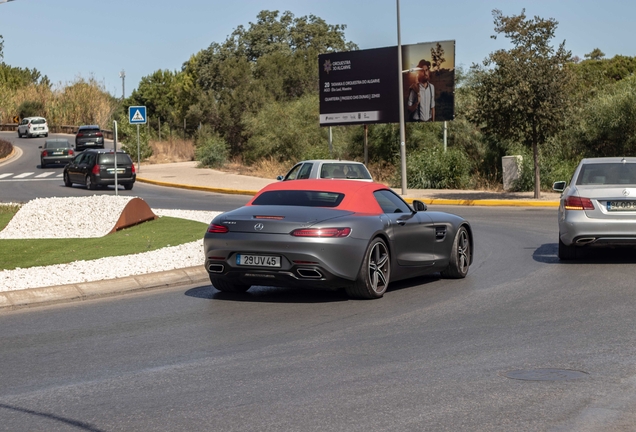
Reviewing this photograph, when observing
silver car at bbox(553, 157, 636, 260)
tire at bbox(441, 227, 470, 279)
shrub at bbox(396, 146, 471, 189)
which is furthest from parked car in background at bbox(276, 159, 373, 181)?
shrub at bbox(396, 146, 471, 189)

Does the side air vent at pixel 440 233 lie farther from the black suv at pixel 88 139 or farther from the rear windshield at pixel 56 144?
the black suv at pixel 88 139

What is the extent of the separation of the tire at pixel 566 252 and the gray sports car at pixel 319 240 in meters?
3.18

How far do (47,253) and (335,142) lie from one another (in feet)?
96.5

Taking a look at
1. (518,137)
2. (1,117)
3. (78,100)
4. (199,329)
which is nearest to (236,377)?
(199,329)

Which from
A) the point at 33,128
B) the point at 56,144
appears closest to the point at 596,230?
the point at 56,144

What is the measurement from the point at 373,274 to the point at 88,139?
55.8 metres

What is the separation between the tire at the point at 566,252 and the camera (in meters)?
14.2

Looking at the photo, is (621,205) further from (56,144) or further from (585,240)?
(56,144)

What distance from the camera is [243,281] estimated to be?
10875 millimetres

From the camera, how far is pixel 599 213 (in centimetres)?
1362

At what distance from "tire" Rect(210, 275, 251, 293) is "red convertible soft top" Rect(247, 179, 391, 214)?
977 millimetres

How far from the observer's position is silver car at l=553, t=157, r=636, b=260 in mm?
13477

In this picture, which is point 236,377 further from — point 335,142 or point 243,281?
point 335,142

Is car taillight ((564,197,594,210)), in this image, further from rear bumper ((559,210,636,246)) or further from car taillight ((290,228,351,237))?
car taillight ((290,228,351,237))
